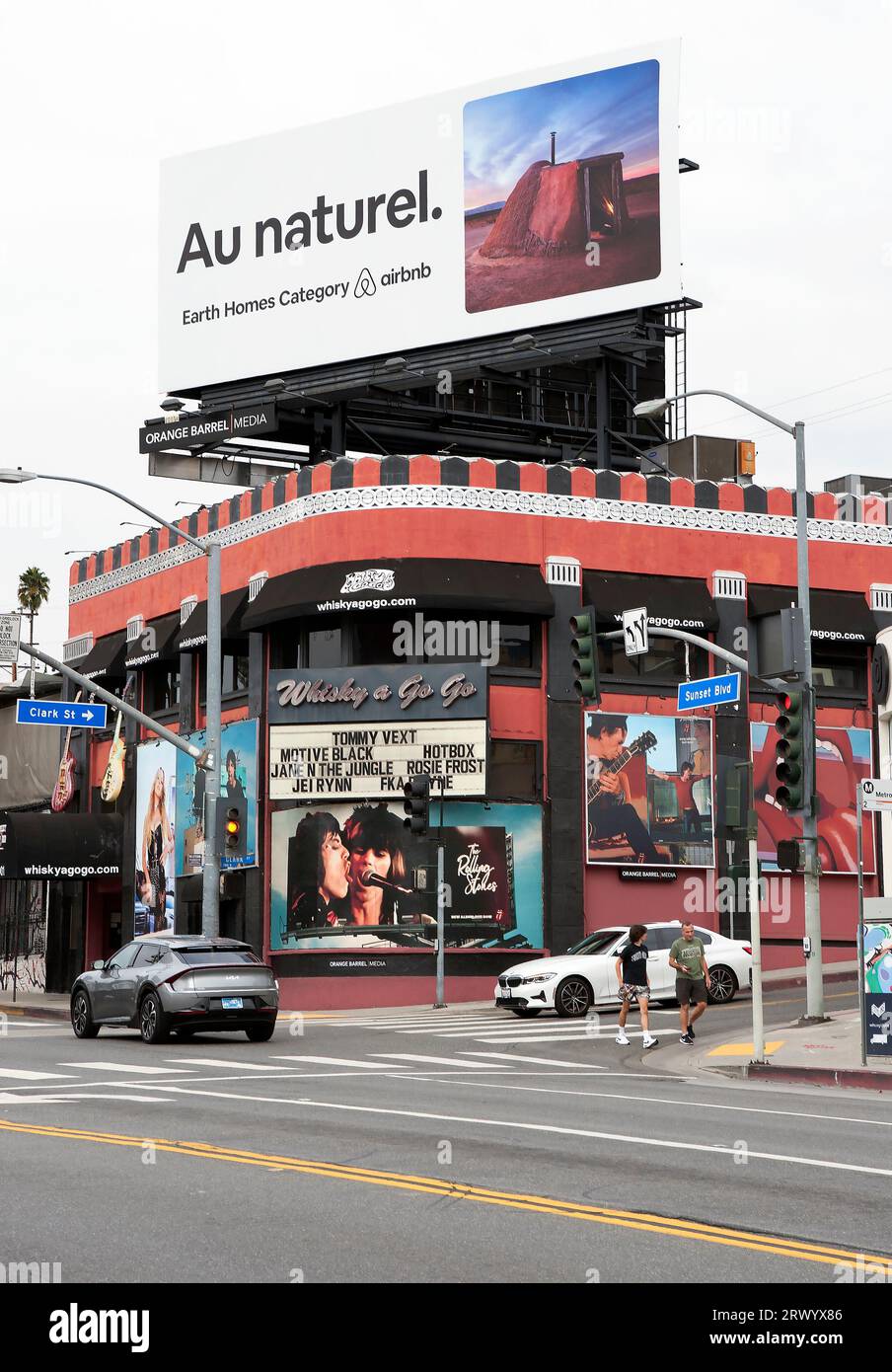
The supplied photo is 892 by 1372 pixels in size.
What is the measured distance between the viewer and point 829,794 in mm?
40094

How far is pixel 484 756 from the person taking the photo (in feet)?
119

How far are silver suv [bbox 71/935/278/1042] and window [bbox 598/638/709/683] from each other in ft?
50.1

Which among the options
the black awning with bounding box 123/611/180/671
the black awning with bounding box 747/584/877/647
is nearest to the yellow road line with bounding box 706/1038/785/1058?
the black awning with bounding box 747/584/877/647

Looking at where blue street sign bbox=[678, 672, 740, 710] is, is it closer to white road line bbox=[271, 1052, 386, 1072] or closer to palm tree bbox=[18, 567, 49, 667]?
white road line bbox=[271, 1052, 386, 1072]

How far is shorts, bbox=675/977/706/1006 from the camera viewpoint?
24906 millimetres

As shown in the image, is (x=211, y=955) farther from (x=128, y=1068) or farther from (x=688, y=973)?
(x=688, y=973)

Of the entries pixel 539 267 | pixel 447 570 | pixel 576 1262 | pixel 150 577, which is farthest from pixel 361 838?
pixel 576 1262

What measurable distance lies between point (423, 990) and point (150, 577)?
14943mm

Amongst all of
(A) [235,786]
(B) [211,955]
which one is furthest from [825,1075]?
(A) [235,786]

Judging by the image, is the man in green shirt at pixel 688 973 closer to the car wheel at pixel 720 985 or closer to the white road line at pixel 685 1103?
the white road line at pixel 685 1103

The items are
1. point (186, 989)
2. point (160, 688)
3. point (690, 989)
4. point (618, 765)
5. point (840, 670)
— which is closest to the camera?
point (186, 989)

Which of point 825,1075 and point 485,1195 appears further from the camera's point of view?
point 825,1075

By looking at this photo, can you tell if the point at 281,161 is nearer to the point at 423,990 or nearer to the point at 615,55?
the point at 615,55

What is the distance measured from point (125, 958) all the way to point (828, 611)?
2068 centimetres
